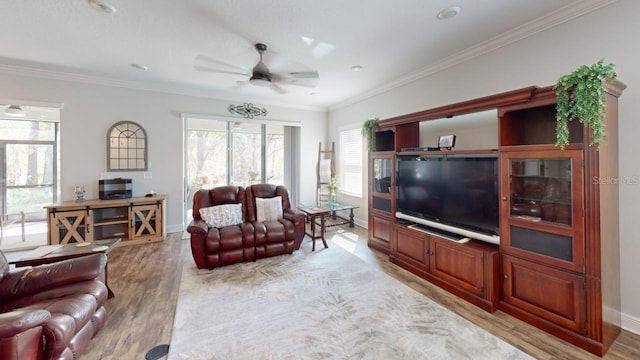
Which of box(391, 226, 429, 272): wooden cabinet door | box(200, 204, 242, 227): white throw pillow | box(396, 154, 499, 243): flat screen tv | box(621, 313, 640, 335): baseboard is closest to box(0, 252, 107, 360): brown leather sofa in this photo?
box(200, 204, 242, 227): white throw pillow

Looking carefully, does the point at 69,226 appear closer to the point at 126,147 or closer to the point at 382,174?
the point at 126,147

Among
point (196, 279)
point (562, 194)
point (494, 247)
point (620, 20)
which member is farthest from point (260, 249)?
point (620, 20)

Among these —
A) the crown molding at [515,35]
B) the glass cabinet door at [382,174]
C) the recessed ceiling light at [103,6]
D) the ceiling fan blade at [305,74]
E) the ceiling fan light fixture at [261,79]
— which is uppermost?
the recessed ceiling light at [103,6]

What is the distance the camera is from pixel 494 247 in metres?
2.61

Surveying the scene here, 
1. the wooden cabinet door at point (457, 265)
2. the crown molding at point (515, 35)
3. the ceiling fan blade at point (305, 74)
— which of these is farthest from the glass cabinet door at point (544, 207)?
the ceiling fan blade at point (305, 74)

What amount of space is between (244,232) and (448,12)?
347cm

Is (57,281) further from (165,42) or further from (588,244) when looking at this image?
(588,244)

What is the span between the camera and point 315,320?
233 cm

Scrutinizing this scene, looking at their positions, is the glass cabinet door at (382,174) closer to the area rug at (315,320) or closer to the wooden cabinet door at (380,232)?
the wooden cabinet door at (380,232)

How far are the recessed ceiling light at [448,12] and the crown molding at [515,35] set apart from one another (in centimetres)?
84

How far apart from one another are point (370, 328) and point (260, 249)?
→ 1.98 meters

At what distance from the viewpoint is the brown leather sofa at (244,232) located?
3.38m

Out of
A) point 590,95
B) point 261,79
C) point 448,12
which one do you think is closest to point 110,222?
point 261,79

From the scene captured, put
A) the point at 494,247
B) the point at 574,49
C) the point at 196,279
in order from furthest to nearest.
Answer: the point at 196,279
the point at 494,247
the point at 574,49
